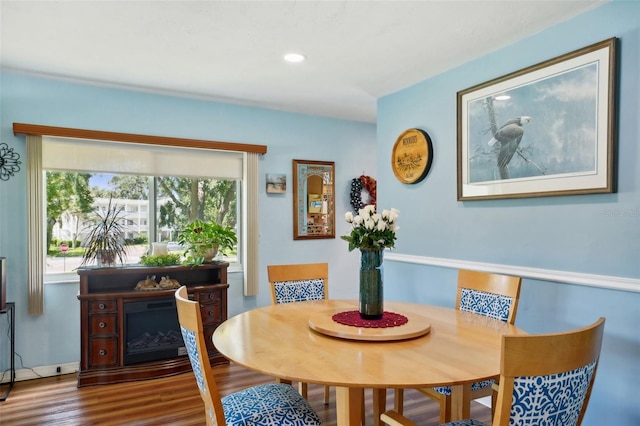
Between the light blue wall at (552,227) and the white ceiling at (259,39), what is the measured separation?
5.0 inches

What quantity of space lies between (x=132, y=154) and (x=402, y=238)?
8.30 feet

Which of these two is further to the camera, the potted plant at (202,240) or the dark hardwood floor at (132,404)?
the potted plant at (202,240)

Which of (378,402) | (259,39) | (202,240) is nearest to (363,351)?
(378,402)

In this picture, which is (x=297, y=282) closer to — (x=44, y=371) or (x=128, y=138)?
(x=128, y=138)

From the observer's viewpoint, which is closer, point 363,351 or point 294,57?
point 363,351

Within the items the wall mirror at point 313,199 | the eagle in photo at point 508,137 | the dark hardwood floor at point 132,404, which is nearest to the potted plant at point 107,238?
the dark hardwood floor at point 132,404

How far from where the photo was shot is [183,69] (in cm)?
312

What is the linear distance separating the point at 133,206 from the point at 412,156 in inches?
101

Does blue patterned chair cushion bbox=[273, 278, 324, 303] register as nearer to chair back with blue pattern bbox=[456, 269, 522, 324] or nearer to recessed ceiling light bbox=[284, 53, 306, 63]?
chair back with blue pattern bbox=[456, 269, 522, 324]

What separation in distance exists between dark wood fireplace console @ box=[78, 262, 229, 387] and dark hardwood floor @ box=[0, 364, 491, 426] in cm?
10

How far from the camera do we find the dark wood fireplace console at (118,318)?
318 cm

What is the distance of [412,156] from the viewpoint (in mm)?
3395

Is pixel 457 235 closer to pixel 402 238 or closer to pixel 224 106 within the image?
pixel 402 238

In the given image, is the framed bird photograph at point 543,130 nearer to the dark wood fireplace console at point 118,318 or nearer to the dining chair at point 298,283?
the dining chair at point 298,283
